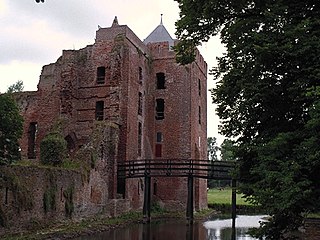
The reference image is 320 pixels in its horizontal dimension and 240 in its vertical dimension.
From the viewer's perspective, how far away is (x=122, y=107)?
29266 millimetres

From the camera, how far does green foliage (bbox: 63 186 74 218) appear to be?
20.4m

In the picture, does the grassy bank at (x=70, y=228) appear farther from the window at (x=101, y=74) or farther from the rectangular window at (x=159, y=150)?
the window at (x=101, y=74)

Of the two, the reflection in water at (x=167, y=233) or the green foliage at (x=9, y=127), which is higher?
the green foliage at (x=9, y=127)

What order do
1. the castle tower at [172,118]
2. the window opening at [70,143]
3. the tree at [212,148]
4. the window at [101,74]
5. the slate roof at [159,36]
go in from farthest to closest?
1. the tree at [212,148]
2. the slate roof at [159,36]
3. the castle tower at [172,118]
4. the window at [101,74]
5. the window opening at [70,143]

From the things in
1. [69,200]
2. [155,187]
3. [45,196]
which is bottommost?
[69,200]

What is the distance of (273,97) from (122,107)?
19.4 m

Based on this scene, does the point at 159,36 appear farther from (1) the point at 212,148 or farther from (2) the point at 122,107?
(1) the point at 212,148

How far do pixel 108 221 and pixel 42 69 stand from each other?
13.6m

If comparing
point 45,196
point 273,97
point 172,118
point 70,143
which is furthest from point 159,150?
point 273,97

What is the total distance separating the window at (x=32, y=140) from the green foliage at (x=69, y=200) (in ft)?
38.7

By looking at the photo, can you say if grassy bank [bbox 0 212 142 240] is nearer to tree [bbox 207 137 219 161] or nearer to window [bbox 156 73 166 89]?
window [bbox 156 73 166 89]

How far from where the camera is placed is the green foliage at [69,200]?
2036 cm

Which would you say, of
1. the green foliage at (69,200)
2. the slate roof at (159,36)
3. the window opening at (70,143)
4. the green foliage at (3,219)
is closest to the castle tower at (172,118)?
the slate roof at (159,36)

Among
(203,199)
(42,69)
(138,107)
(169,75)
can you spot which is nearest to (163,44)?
(169,75)
